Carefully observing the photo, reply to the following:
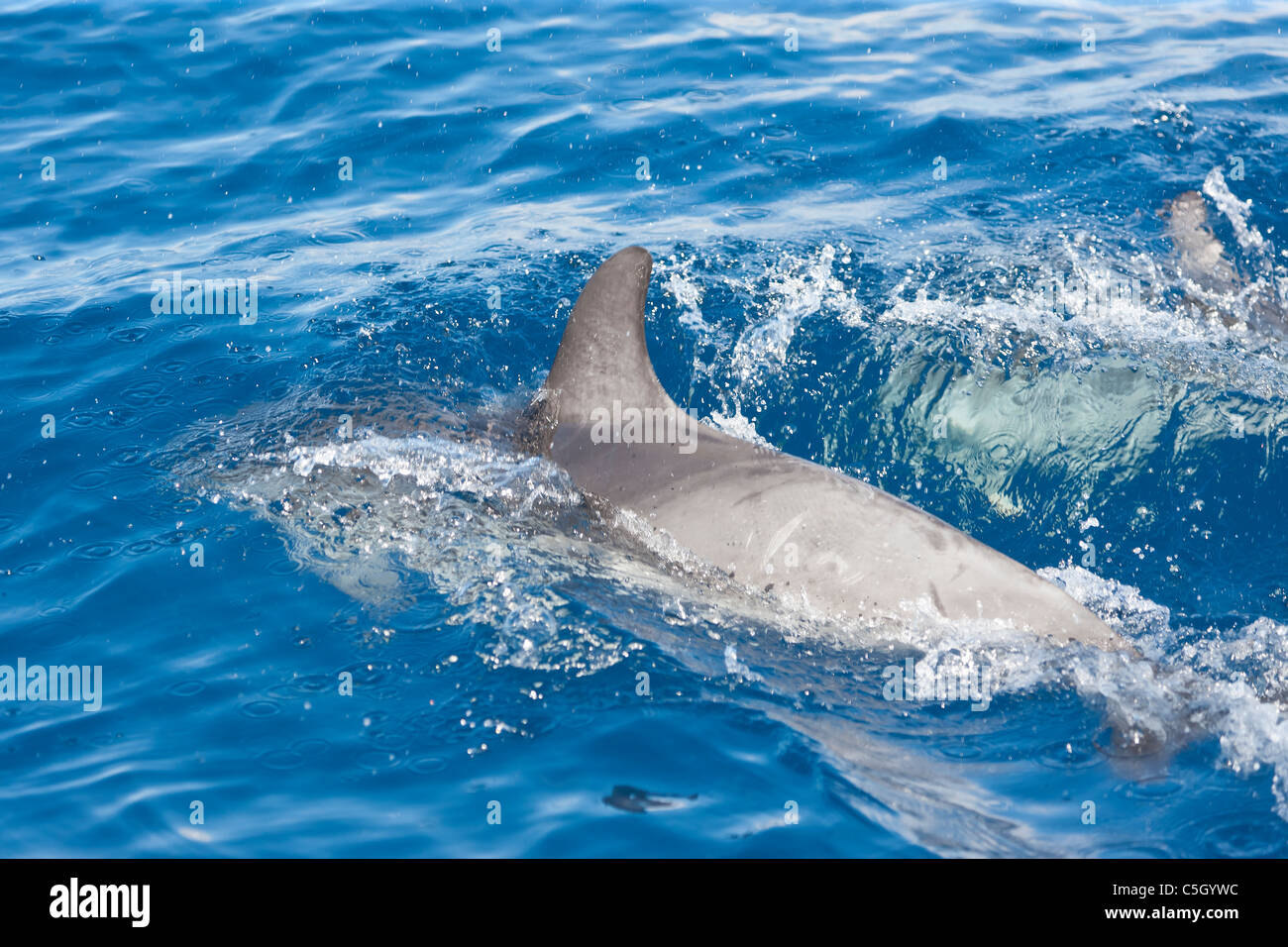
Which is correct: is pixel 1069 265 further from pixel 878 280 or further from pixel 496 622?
pixel 496 622

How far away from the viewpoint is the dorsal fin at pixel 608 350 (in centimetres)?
737

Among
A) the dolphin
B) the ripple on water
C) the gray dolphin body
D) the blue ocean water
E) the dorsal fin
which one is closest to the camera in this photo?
the blue ocean water

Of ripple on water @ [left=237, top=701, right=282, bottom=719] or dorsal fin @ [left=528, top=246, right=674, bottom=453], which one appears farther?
dorsal fin @ [left=528, top=246, right=674, bottom=453]

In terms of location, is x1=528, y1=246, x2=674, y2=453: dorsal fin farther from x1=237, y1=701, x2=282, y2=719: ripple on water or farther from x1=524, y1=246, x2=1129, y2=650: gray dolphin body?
Answer: x1=237, y1=701, x2=282, y2=719: ripple on water

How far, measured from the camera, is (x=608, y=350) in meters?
7.47

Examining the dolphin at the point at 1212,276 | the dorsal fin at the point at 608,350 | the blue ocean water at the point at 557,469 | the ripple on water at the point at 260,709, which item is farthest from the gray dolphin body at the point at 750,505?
the dolphin at the point at 1212,276

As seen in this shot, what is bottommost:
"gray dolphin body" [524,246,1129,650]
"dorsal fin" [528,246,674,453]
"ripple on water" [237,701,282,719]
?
"ripple on water" [237,701,282,719]

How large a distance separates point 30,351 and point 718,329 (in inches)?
241

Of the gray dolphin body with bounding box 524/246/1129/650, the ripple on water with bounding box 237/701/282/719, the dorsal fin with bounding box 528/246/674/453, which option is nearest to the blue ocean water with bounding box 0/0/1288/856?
the ripple on water with bounding box 237/701/282/719

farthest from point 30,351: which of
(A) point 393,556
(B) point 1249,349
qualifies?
(B) point 1249,349

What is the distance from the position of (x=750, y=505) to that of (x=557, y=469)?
1412 mm

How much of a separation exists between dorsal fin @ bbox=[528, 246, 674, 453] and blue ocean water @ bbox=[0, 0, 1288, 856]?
1.92 feet

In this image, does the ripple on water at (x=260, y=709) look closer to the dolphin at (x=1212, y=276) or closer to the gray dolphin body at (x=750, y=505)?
the gray dolphin body at (x=750, y=505)

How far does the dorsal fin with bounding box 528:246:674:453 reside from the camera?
7371mm
